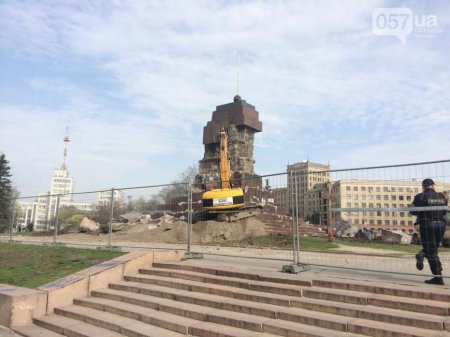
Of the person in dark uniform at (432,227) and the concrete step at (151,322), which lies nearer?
the concrete step at (151,322)

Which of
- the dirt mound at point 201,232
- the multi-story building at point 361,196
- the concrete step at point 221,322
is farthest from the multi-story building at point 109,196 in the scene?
the multi-story building at point 361,196

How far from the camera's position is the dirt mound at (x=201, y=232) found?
17.5 meters

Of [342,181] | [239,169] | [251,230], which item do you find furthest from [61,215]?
[239,169]

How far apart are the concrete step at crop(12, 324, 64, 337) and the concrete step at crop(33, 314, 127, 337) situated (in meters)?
0.08

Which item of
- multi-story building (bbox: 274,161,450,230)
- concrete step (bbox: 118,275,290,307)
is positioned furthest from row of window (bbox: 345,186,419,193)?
concrete step (bbox: 118,275,290,307)

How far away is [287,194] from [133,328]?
4.05 meters

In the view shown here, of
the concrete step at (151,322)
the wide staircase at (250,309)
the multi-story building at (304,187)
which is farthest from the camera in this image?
the multi-story building at (304,187)

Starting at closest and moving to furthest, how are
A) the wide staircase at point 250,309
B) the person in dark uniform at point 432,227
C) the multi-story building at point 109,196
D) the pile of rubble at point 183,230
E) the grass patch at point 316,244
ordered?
the wide staircase at point 250,309, the person in dark uniform at point 432,227, the multi-story building at point 109,196, the grass patch at point 316,244, the pile of rubble at point 183,230

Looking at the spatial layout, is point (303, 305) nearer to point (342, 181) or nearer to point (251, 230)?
point (342, 181)

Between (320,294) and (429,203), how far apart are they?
234 centimetres

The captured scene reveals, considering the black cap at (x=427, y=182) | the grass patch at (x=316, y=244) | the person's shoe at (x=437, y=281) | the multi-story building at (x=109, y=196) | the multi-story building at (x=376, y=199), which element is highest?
the multi-story building at (x=109, y=196)

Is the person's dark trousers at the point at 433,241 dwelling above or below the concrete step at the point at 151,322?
above

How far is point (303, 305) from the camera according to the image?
5.49 metres

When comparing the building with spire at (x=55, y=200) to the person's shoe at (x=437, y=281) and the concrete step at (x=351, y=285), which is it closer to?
the concrete step at (x=351, y=285)
